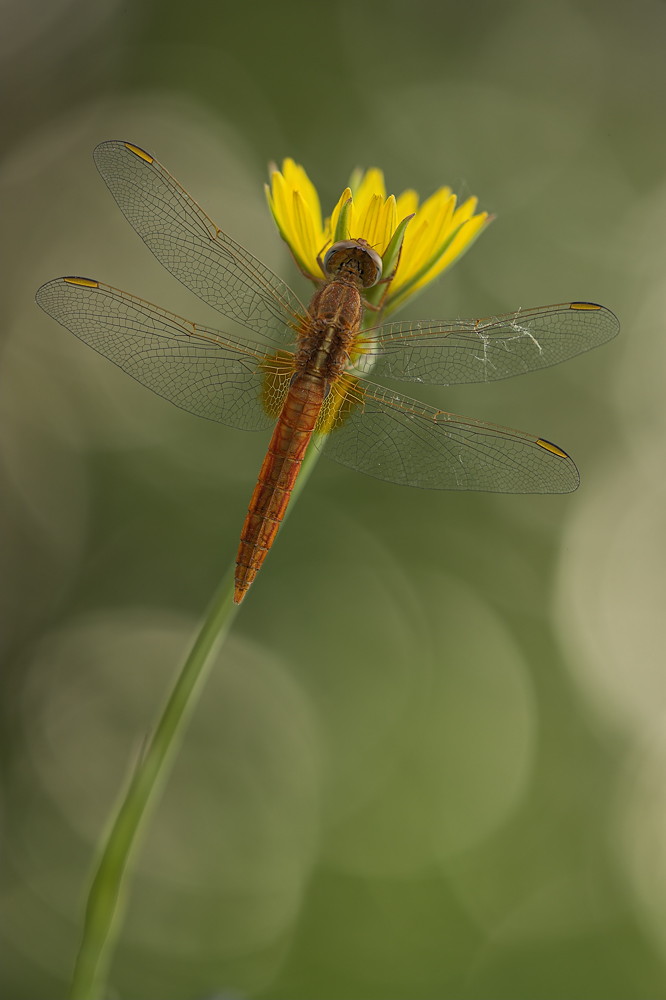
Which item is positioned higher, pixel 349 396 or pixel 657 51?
pixel 657 51

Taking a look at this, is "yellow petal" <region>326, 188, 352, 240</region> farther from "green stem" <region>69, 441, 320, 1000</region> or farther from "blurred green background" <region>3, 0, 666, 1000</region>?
"blurred green background" <region>3, 0, 666, 1000</region>

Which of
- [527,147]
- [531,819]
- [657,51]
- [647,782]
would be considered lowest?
[531,819]

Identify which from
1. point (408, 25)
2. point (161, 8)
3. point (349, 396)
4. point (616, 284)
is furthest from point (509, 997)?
point (161, 8)

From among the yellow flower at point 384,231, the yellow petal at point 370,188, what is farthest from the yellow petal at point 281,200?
the yellow petal at point 370,188

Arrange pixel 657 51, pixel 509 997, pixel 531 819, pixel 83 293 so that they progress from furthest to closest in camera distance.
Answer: pixel 657 51
pixel 531 819
pixel 509 997
pixel 83 293

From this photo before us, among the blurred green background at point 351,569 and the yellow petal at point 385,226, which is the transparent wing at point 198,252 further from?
the blurred green background at point 351,569

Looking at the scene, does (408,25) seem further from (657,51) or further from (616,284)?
(616,284)

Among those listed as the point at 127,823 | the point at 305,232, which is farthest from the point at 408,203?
the point at 127,823
